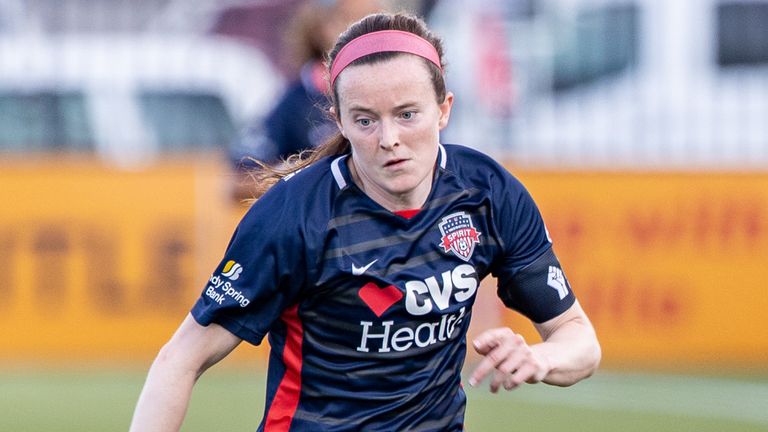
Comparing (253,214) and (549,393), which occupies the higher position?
(253,214)

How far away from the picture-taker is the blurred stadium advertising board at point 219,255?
405 inches

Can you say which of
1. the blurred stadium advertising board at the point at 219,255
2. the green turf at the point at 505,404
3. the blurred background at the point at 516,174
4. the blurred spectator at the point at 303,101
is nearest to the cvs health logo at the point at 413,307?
the blurred background at the point at 516,174

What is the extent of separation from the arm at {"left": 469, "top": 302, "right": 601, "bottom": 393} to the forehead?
0.61m

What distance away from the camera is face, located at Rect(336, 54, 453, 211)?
3.64 metres

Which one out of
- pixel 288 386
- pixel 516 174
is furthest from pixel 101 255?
pixel 288 386

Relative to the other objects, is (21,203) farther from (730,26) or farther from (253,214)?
(730,26)

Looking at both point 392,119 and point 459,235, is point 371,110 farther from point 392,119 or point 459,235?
point 459,235

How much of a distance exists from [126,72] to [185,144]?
3.29 ft

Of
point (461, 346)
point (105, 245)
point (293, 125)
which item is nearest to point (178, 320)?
point (105, 245)

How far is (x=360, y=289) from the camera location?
376 cm

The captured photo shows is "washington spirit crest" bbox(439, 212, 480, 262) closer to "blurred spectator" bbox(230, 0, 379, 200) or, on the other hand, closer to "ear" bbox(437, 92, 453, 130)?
"ear" bbox(437, 92, 453, 130)

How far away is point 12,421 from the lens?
332 inches

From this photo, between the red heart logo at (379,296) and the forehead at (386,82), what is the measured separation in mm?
464

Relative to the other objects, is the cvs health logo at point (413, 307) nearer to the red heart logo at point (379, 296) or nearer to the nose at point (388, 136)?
the red heart logo at point (379, 296)
